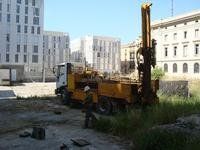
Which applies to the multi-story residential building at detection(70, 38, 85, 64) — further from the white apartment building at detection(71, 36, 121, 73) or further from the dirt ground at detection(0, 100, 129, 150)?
the dirt ground at detection(0, 100, 129, 150)

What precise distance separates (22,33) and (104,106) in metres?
81.8

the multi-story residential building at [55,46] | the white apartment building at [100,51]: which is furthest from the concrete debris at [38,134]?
the multi-story residential building at [55,46]

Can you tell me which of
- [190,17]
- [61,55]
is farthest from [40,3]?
[190,17]

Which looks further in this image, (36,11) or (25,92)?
(36,11)

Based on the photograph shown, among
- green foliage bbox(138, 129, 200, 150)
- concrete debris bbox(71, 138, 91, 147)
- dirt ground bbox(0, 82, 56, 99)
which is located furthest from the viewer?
dirt ground bbox(0, 82, 56, 99)

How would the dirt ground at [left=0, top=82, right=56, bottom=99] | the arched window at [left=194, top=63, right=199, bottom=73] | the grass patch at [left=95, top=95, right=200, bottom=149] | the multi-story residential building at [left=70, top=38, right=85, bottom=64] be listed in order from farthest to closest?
the multi-story residential building at [left=70, top=38, right=85, bottom=64]
the arched window at [left=194, top=63, right=199, bottom=73]
the dirt ground at [left=0, top=82, right=56, bottom=99]
the grass patch at [left=95, top=95, right=200, bottom=149]

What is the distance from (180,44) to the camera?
7256 centimetres

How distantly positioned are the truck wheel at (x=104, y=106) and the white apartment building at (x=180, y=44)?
50.3 meters

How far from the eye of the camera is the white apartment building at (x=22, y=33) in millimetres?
93062

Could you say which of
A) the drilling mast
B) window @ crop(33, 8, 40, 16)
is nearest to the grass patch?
the drilling mast

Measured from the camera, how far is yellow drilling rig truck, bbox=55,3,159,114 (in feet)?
53.2

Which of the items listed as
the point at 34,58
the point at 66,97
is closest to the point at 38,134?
the point at 66,97

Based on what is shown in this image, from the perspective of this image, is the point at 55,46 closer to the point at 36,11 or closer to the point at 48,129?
the point at 36,11

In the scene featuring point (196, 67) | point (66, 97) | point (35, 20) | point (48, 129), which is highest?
point (35, 20)
